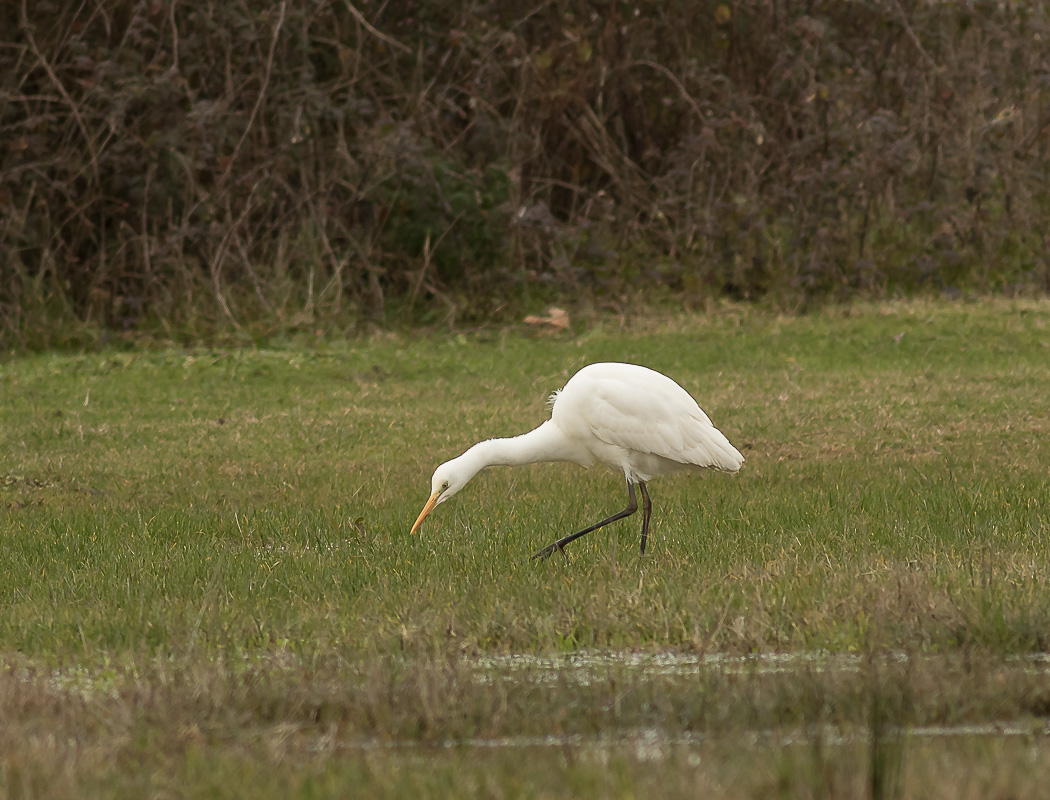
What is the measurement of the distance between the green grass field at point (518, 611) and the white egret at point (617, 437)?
0.88 feet

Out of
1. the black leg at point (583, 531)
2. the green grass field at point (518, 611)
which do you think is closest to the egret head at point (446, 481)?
the green grass field at point (518, 611)

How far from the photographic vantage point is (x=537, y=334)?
48.3 feet

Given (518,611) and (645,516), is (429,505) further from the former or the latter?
(518,611)

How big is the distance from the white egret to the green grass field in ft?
0.88

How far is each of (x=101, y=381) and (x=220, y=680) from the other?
8990 mm

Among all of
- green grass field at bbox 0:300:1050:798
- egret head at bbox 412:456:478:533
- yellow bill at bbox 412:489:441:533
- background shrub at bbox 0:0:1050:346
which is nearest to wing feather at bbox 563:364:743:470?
green grass field at bbox 0:300:1050:798

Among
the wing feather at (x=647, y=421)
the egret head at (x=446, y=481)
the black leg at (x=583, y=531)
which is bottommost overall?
the black leg at (x=583, y=531)

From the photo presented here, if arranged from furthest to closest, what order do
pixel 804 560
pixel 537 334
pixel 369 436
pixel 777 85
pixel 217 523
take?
1. pixel 777 85
2. pixel 537 334
3. pixel 369 436
4. pixel 217 523
5. pixel 804 560

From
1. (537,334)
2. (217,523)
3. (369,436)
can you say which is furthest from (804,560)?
(537,334)

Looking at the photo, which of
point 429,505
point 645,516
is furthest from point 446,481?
point 645,516

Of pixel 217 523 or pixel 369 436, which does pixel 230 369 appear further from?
pixel 217 523

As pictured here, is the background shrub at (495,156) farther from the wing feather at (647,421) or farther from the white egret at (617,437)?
the wing feather at (647,421)

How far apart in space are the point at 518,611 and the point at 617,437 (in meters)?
1.90

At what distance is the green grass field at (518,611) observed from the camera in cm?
335
